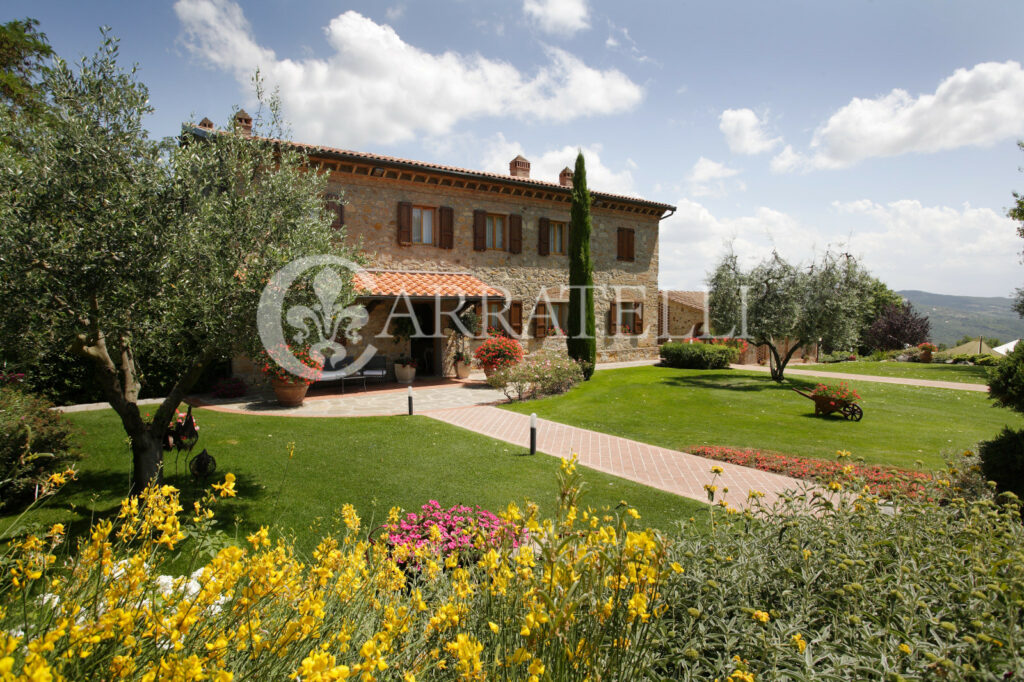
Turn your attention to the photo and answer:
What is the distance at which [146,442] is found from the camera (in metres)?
5.34

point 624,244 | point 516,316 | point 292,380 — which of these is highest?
point 624,244

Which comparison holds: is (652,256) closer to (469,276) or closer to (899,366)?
(469,276)

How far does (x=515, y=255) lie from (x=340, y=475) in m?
13.3

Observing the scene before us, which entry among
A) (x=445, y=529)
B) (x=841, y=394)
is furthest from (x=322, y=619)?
(x=841, y=394)

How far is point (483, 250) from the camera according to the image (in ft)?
58.9

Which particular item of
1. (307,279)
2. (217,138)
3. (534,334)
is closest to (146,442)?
(307,279)

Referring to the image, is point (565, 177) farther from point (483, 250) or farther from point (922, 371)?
point (922, 371)

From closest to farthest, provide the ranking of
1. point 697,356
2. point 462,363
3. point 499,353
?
1. point 499,353
2. point 462,363
3. point 697,356

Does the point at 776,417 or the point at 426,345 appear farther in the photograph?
the point at 426,345

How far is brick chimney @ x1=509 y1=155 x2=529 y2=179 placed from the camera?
1950 cm

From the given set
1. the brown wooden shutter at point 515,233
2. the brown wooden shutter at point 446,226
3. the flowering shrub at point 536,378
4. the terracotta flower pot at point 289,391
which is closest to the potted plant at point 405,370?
the flowering shrub at point 536,378

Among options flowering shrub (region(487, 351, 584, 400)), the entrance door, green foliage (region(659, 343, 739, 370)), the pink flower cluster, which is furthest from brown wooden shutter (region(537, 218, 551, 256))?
the pink flower cluster

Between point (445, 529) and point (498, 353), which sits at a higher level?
point (498, 353)

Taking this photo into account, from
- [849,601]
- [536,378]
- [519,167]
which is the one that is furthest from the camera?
[519,167]
